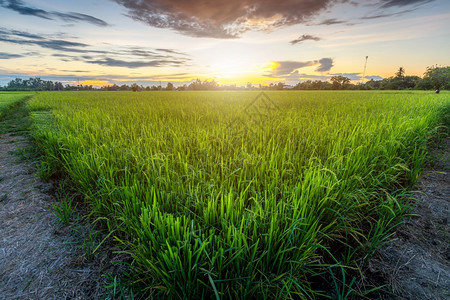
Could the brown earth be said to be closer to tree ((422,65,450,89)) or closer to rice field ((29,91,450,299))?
rice field ((29,91,450,299))

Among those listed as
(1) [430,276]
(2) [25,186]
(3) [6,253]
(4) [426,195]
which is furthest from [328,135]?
(2) [25,186]

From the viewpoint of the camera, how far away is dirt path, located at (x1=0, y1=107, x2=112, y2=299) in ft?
4.09

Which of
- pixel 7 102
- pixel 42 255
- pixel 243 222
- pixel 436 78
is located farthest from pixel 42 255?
pixel 436 78

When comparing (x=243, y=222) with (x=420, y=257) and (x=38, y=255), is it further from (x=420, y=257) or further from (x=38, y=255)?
(x=38, y=255)

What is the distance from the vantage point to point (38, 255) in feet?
4.90

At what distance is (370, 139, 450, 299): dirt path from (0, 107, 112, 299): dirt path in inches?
68.6

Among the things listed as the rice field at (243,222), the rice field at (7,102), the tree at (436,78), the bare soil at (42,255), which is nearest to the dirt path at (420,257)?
the rice field at (243,222)

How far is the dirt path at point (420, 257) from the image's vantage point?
1.27 m

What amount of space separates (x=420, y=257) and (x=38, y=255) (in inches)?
104

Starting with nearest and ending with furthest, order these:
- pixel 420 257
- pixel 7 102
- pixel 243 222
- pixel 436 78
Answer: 1. pixel 243 222
2. pixel 420 257
3. pixel 7 102
4. pixel 436 78

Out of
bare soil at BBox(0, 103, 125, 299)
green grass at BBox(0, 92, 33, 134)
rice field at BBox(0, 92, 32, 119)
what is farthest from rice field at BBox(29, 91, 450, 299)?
rice field at BBox(0, 92, 32, 119)

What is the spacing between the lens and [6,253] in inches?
59.7

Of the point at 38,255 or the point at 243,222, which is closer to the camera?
the point at 243,222

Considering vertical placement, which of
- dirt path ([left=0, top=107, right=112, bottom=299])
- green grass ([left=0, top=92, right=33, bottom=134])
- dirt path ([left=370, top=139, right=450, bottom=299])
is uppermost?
green grass ([left=0, top=92, right=33, bottom=134])
